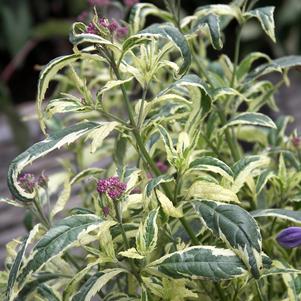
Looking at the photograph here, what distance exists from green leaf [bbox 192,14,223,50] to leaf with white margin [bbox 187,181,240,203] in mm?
210

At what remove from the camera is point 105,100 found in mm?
1324

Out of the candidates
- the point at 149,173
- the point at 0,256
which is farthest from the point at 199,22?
the point at 0,256

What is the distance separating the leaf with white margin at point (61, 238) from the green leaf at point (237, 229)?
111mm

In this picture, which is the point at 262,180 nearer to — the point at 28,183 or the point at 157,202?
the point at 157,202

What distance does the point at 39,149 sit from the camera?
0.73 metres

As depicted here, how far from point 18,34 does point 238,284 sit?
10.2 ft

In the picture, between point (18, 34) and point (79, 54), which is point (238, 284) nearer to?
point (79, 54)

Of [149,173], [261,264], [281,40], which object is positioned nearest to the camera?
[261,264]

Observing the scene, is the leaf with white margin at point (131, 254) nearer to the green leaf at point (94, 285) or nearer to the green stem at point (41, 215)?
the green leaf at point (94, 285)

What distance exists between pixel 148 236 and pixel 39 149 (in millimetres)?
158

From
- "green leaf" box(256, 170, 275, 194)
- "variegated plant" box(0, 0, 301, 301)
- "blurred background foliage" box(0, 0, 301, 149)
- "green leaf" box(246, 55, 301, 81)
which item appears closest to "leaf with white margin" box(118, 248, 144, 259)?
"variegated plant" box(0, 0, 301, 301)

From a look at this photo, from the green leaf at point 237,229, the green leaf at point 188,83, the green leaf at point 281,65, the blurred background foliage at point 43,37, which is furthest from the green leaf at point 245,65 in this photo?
the blurred background foliage at point 43,37

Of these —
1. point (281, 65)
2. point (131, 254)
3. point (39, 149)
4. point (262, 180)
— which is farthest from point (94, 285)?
point (281, 65)

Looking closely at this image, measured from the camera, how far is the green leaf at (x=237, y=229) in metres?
0.66
